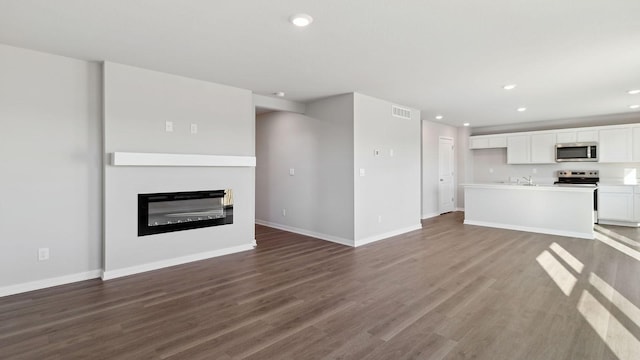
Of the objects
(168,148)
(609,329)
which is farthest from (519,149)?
(168,148)

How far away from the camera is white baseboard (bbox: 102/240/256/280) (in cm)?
384

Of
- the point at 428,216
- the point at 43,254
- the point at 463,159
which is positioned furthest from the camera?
the point at 463,159

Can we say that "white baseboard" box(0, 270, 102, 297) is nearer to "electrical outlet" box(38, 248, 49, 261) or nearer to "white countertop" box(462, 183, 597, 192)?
"electrical outlet" box(38, 248, 49, 261)

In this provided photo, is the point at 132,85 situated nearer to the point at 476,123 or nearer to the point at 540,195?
the point at 540,195

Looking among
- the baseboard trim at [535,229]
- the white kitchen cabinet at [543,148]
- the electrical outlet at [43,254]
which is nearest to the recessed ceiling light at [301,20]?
the electrical outlet at [43,254]

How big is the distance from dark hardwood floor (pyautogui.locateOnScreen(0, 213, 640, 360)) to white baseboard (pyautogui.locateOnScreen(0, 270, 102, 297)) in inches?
4.6

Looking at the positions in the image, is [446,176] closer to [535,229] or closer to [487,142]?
[487,142]

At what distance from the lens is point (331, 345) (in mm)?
2383

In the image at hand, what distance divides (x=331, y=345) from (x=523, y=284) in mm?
2454

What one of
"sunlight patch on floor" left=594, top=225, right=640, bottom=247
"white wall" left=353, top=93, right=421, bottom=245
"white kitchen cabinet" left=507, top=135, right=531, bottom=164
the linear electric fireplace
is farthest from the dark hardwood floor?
"white kitchen cabinet" left=507, top=135, right=531, bottom=164

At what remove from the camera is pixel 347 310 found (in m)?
2.96

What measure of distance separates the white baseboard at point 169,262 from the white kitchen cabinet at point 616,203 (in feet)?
24.7

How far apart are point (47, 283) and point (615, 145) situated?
33.8ft

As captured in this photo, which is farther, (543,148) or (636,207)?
(543,148)
